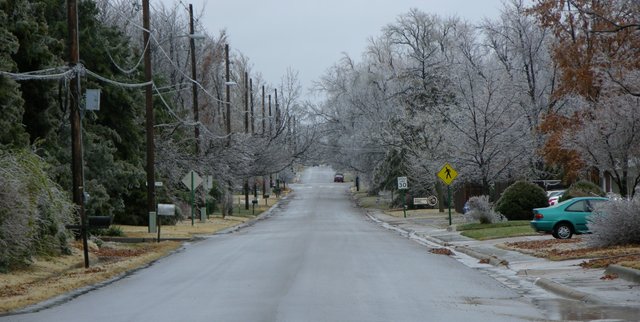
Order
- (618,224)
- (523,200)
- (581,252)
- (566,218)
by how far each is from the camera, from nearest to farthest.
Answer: (618,224), (581,252), (566,218), (523,200)

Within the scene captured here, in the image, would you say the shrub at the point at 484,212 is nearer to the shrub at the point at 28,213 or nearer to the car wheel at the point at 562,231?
the car wheel at the point at 562,231

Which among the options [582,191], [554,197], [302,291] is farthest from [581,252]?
[554,197]

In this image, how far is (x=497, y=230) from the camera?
36.8 m

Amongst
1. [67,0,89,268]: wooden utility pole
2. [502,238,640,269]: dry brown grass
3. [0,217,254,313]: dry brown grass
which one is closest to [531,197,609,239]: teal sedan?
[502,238,640,269]: dry brown grass

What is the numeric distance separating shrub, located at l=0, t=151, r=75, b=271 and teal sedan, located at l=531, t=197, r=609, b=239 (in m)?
14.8

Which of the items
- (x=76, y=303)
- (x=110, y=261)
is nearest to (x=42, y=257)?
(x=110, y=261)

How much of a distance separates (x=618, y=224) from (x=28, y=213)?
14.0 metres

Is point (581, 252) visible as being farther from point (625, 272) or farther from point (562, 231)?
point (562, 231)

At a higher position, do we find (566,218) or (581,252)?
(566,218)

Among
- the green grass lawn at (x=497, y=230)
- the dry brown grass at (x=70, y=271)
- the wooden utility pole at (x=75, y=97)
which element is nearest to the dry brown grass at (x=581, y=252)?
the green grass lawn at (x=497, y=230)

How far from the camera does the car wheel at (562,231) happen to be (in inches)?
1221

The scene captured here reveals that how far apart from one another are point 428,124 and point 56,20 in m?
30.3

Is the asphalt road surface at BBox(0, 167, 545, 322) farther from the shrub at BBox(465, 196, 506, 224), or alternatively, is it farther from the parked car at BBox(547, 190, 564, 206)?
the parked car at BBox(547, 190, 564, 206)

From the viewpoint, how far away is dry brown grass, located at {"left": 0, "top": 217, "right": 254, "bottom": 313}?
703 inches
